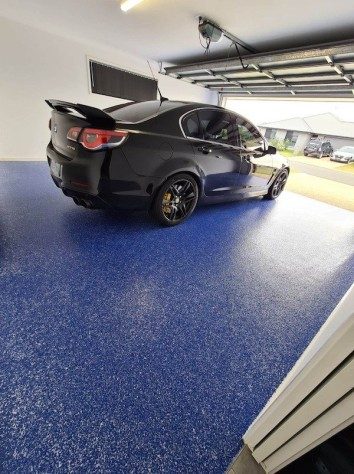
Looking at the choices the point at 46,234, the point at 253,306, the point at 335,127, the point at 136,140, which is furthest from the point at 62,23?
the point at 335,127

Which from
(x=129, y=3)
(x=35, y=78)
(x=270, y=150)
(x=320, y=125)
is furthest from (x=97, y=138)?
(x=320, y=125)

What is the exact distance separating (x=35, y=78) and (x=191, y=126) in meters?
4.87

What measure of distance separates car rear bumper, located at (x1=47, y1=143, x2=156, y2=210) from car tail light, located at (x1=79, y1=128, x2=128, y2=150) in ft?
0.27

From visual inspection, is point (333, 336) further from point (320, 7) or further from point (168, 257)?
point (320, 7)

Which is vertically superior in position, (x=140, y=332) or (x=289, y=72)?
(x=289, y=72)

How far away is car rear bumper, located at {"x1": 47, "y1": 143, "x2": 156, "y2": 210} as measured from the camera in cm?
217

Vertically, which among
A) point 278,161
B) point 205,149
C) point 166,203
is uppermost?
point 205,149

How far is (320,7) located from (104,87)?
5.25 metres

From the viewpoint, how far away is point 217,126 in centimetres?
307

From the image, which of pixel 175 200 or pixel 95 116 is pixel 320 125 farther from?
pixel 95 116

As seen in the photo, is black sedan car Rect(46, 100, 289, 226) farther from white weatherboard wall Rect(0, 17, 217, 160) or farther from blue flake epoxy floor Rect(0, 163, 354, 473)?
white weatherboard wall Rect(0, 17, 217, 160)

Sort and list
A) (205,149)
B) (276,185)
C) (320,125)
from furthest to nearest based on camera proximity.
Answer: (320,125) < (276,185) < (205,149)

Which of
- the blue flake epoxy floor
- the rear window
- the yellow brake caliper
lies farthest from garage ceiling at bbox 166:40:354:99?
the yellow brake caliper

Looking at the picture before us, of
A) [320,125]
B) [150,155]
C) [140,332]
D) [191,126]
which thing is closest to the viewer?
[140,332]
